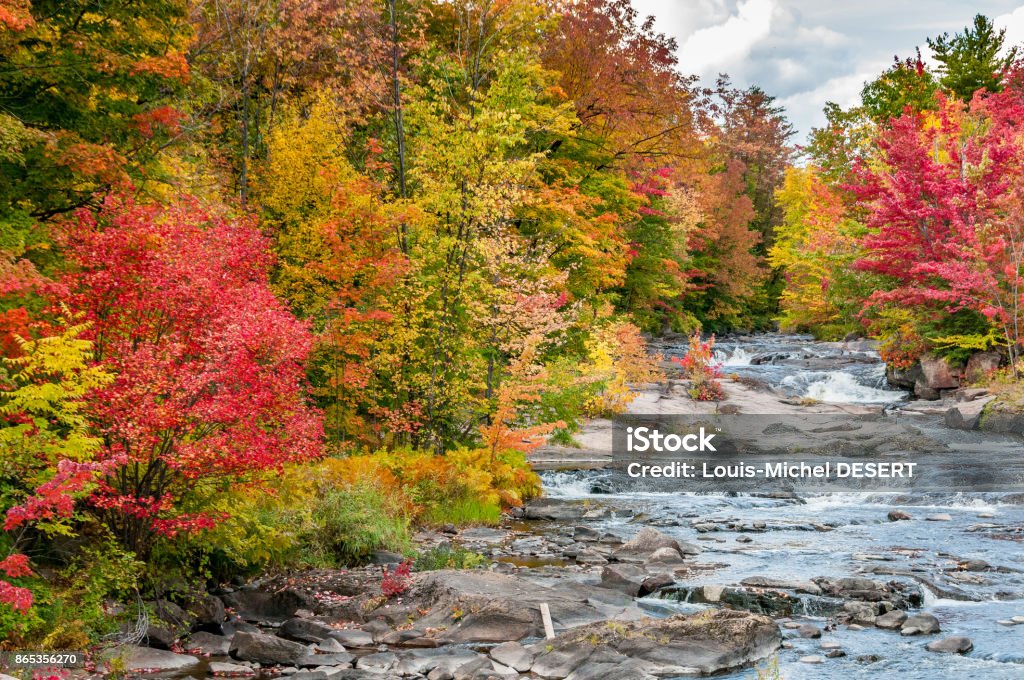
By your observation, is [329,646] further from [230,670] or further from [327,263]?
[327,263]

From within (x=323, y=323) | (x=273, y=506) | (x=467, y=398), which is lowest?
(x=273, y=506)

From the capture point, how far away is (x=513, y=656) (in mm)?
7969

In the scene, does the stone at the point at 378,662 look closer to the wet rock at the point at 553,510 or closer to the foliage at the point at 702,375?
the wet rock at the point at 553,510

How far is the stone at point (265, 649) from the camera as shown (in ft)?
25.9

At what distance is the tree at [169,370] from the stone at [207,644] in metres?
1.07

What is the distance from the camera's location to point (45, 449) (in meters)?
7.25

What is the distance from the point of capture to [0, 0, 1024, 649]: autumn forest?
26.9 feet

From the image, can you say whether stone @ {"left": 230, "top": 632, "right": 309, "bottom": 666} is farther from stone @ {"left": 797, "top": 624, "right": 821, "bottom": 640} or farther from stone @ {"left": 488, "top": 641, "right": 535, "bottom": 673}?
stone @ {"left": 797, "top": 624, "right": 821, "bottom": 640}

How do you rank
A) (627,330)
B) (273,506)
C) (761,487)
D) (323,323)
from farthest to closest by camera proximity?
1. (627,330)
2. (761,487)
3. (323,323)
4. (273,506)

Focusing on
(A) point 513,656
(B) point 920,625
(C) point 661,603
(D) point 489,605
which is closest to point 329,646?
(D) point 489,605

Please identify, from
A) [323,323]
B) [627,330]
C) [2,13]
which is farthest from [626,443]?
→ [2,13]

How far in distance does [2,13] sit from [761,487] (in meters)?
15.6

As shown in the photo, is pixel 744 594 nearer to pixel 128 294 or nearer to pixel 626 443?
pixel 128 294

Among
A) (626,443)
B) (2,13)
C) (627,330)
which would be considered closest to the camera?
(2,13)
